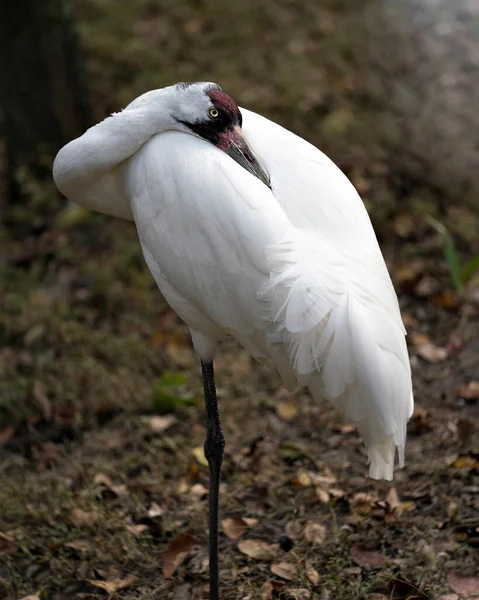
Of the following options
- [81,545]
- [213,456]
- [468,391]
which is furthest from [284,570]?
[468,391]

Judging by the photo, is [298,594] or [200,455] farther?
[200,455]

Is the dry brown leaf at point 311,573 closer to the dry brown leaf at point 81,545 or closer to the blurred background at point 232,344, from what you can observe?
the blurred background at point 232,344

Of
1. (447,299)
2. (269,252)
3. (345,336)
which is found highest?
(269,252)

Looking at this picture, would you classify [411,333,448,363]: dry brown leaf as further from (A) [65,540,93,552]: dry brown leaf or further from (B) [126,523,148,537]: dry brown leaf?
(A) [65,540,93,552]: dry brown leaf

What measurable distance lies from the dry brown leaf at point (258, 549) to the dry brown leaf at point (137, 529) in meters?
0.45

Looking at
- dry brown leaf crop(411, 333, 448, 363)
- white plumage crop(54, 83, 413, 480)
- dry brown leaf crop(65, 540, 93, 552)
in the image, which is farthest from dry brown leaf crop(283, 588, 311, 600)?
dry brown leaf crop(411, 333, 448, 363)

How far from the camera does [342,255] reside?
318 cm

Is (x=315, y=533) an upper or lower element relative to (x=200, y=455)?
lower

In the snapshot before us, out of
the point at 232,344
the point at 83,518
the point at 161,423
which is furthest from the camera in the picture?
the point at 232,344

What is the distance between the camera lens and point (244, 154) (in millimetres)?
3383

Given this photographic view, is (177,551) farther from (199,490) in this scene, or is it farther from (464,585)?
(464,585)

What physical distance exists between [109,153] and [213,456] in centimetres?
130

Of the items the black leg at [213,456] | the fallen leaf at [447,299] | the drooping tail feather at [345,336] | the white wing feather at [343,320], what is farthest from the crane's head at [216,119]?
the fallen leaf at [447,299]

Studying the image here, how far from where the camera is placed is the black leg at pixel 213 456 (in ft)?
11.7
